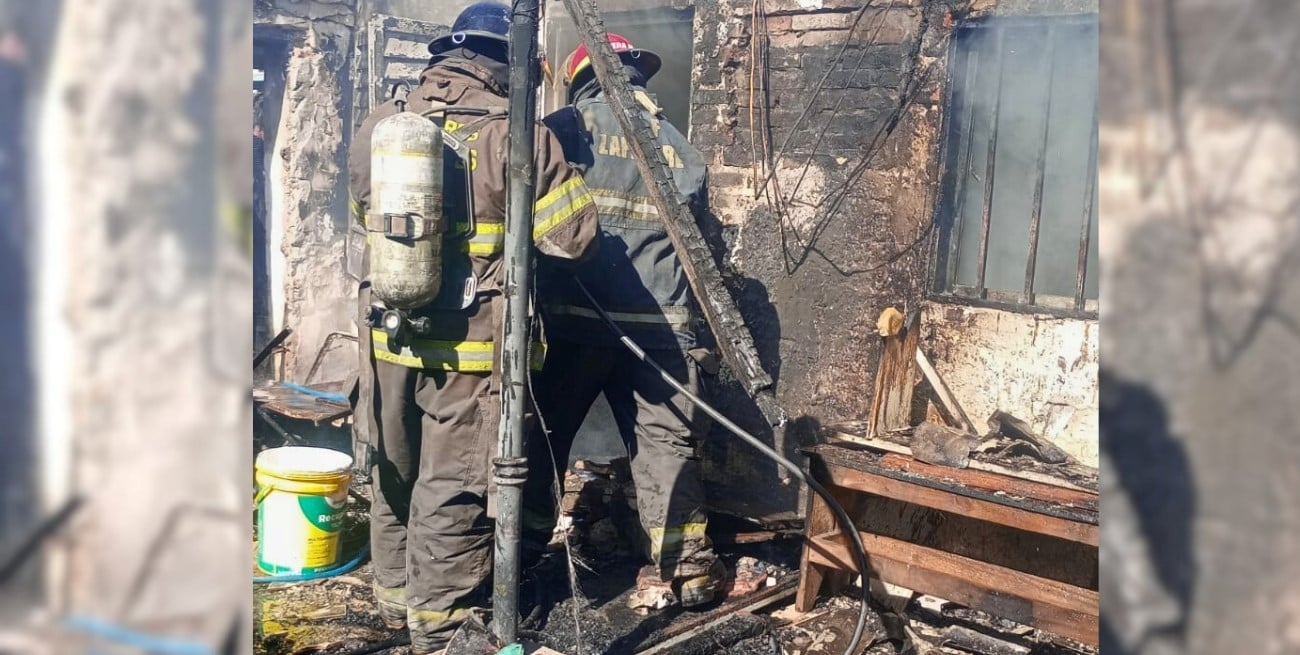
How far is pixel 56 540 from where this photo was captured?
793 millimetres

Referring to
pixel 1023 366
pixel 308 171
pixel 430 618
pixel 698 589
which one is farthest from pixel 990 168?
pixel 308 171

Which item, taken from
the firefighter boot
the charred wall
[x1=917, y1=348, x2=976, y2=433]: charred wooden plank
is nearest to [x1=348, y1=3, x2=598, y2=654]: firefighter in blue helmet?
the firefighter boot

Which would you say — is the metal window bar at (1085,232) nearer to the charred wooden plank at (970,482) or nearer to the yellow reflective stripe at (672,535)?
the charred wooden plank at (970,482)

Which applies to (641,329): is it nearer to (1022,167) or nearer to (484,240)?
(484,240)

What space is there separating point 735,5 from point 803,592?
3142 millimetres

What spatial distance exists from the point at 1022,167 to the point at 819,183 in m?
1.02

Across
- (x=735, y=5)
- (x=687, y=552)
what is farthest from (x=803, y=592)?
(x=735, y=5)

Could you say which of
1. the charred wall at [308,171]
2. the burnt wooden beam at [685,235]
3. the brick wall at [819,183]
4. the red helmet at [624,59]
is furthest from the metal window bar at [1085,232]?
the charred wall at [308,171]

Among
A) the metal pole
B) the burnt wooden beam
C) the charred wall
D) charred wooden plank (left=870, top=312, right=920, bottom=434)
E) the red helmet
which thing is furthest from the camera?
the charred wall

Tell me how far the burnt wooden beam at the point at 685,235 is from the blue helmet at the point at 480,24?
0.97 metres

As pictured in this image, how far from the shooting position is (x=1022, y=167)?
16.5ft

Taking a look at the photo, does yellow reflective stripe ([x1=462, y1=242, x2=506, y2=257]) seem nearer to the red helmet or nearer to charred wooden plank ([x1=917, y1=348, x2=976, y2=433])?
the red helmet

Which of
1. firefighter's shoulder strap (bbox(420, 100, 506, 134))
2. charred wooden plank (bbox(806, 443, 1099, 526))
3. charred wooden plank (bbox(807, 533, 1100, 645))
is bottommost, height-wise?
charred wooden plank (bbox(807, 533, 1100, 645))

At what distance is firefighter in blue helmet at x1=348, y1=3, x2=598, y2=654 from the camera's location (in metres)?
3.82
